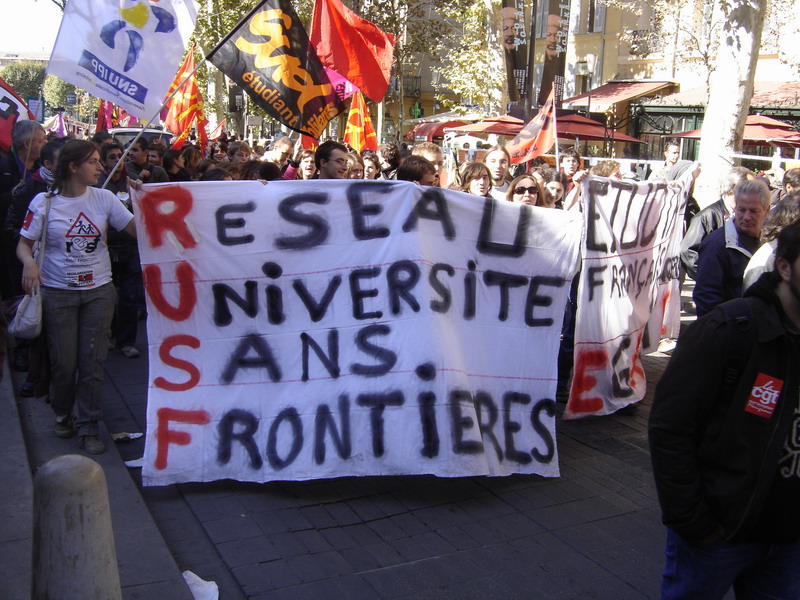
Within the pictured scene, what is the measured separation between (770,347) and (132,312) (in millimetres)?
6044

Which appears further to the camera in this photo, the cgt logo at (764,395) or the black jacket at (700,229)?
the black jacket at (700,229)

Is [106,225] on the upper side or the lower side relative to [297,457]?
upper

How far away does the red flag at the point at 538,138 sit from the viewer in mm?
8734

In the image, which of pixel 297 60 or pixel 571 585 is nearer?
pixel 571 585

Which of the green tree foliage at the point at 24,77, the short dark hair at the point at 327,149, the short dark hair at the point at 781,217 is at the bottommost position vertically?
the short dark hair at the point at 781,217

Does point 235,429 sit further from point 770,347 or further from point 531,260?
point 770,347

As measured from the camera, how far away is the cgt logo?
223cm

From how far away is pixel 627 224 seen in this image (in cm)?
601

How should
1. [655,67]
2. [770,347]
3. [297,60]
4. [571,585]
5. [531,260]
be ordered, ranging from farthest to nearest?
[655,67]
[297,60]
[531,260]
[571,585]
[770,347]

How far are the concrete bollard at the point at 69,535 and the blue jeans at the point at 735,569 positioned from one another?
1.80 m

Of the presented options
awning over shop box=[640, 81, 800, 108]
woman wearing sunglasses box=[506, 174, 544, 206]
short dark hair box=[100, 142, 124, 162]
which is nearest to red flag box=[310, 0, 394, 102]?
woman wearing sunglasses box=[506, 174, 544, 206]

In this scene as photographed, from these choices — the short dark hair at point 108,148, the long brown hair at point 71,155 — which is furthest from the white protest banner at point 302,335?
the short dark hair at point 108,148

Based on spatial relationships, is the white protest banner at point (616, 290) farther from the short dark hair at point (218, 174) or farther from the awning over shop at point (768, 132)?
the awning over shop at point (768, 132)

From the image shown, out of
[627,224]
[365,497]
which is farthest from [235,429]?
[627,224]
